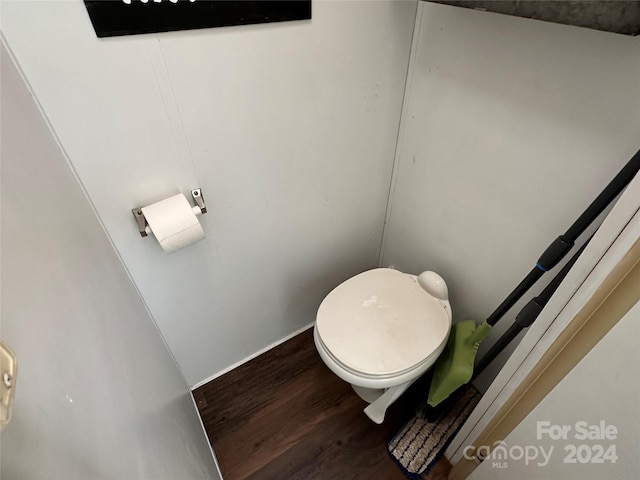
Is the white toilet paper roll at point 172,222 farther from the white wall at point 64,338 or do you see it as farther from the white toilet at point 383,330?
the white toilet at point 383,330

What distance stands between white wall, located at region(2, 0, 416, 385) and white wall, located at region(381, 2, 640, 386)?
127mm

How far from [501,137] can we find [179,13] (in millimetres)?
829

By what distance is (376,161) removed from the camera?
1.27 metres

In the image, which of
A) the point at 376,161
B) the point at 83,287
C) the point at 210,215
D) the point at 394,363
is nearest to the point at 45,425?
the point at 83,287

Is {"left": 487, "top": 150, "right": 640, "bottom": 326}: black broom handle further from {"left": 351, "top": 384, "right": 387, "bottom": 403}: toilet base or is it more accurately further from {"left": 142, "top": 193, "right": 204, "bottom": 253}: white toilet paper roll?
{"left": 142, "top": 193, "right": 204, "bottom": 253}: white toilet paper roll

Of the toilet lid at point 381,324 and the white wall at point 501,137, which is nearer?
the white wall at point 501,137

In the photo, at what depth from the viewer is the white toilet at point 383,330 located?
40.4 inches

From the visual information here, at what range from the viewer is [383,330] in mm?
1103

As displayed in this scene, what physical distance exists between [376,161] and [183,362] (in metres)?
1.02

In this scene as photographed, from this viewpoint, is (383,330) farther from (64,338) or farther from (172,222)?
(64,338)

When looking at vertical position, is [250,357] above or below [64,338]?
below

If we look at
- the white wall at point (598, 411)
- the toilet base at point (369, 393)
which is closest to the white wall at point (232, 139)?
the toilet base at point (369, 393)

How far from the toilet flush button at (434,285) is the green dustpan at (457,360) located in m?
0.12

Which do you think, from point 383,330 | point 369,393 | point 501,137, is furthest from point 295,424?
point 501,137
